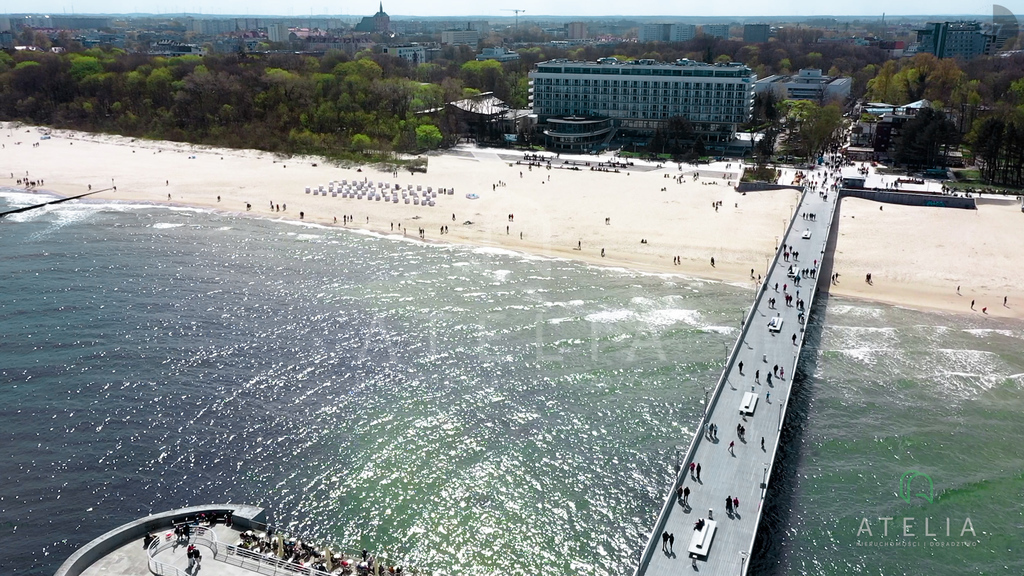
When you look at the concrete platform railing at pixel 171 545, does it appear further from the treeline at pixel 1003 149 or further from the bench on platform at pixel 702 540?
the treeline at pixel 1003 149

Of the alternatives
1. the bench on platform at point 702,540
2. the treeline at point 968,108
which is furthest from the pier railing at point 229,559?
the treeline at point 968,108

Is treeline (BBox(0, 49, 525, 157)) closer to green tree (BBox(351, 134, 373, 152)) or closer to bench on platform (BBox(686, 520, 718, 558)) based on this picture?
green tree (BBox(351, 134, 373, 152))

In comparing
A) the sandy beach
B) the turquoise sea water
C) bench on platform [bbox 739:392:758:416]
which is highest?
the sandy beach

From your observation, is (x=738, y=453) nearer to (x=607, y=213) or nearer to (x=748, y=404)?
(x=748, y=404)

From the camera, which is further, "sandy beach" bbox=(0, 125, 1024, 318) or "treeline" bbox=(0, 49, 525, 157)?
"treeline" bbox=(0, 49, 525, 157)

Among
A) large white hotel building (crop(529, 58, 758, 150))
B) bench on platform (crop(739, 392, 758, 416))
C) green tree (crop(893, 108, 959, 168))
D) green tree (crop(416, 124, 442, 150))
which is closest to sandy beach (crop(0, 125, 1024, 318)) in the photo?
green tree (crop(416, 124, 442, 150))

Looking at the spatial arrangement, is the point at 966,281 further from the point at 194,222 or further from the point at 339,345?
the point at 194,222
